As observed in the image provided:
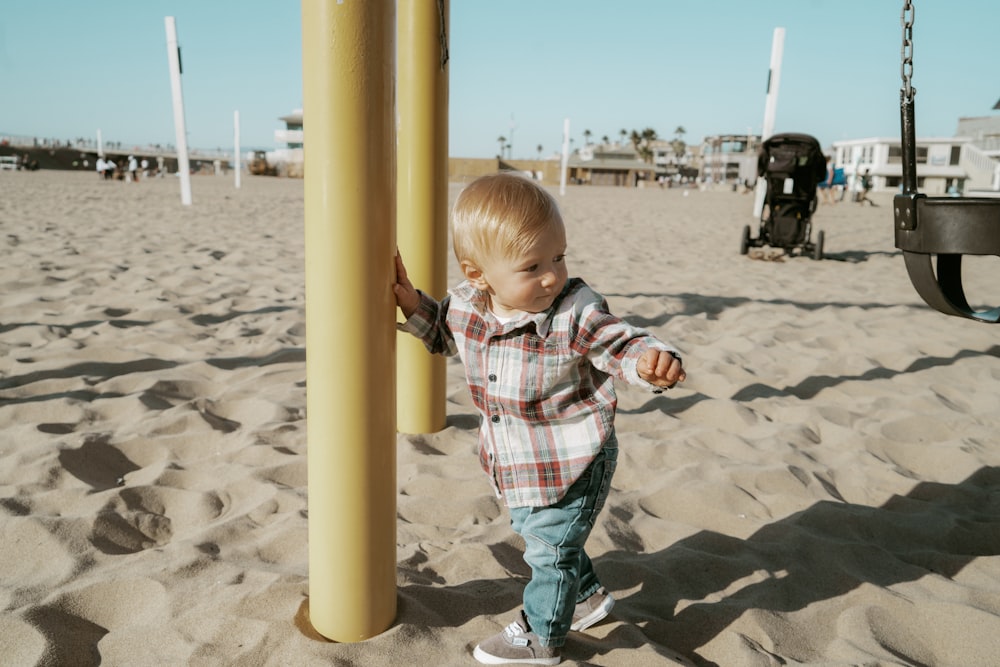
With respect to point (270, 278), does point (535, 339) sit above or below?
above

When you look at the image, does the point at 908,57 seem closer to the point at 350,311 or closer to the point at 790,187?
the point at 350,311

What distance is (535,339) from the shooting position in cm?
162

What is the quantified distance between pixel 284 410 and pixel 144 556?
1163 millimetres

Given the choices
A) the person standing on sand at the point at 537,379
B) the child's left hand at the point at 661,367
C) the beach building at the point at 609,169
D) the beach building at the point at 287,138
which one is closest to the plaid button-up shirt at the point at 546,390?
the person standing on sand at the point at 537,379

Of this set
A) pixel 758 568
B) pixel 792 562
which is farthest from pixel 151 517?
pixel 792 562

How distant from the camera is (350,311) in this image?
4.97 feet

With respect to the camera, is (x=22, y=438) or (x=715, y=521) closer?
(x=715, y=521)

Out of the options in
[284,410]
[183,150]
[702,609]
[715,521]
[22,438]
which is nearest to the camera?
[702,609]

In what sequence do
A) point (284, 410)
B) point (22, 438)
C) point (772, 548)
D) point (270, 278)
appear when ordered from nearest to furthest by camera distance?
point (772, 548) < point (22, 438) < point (284, 410) < point (270, 278)

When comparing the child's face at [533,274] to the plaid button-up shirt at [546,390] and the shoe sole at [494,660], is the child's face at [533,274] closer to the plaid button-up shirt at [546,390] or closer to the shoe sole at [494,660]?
the plaid button-up shirt at [546,390]

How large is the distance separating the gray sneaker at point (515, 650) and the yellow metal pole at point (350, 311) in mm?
242

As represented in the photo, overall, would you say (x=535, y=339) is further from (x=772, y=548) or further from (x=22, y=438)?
(x=22, y=438)

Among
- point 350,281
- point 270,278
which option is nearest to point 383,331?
point 350,281

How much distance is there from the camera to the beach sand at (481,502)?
1.75m
